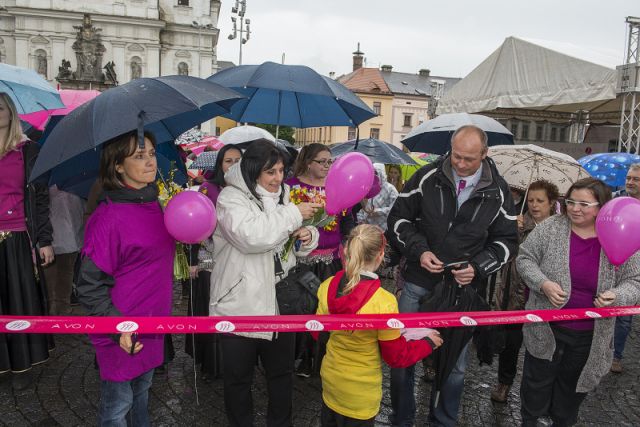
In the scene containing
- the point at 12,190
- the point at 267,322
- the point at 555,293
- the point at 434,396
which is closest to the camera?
the point at 267,322

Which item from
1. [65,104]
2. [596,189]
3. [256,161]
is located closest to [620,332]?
Result: [596,189]

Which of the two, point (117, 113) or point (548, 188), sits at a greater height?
point (117, 113)

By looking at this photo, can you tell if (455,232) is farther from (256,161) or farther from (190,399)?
(190,399)

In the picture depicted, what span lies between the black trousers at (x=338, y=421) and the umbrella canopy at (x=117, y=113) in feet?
6.03

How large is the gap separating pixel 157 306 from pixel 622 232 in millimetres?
2624

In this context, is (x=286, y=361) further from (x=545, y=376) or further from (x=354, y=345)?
(x=545, y=376)

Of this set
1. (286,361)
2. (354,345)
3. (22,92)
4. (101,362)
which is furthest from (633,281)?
(22,92)

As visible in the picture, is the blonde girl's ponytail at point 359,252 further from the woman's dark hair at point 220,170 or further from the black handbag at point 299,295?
the woman's dark hair at point 220,170

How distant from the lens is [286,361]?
302 cm

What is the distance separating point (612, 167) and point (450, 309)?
422 centimetres

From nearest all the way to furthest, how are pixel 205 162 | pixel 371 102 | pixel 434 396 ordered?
pixel 434 396
pixel 205 162
pixel 371 102

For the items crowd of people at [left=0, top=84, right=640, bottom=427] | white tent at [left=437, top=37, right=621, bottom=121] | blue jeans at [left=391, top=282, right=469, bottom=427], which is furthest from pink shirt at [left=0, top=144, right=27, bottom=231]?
white tent at [left=437, top=37, right=621, bottom=121]

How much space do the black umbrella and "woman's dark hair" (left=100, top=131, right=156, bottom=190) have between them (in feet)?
6.77

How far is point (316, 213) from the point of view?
319 cm
